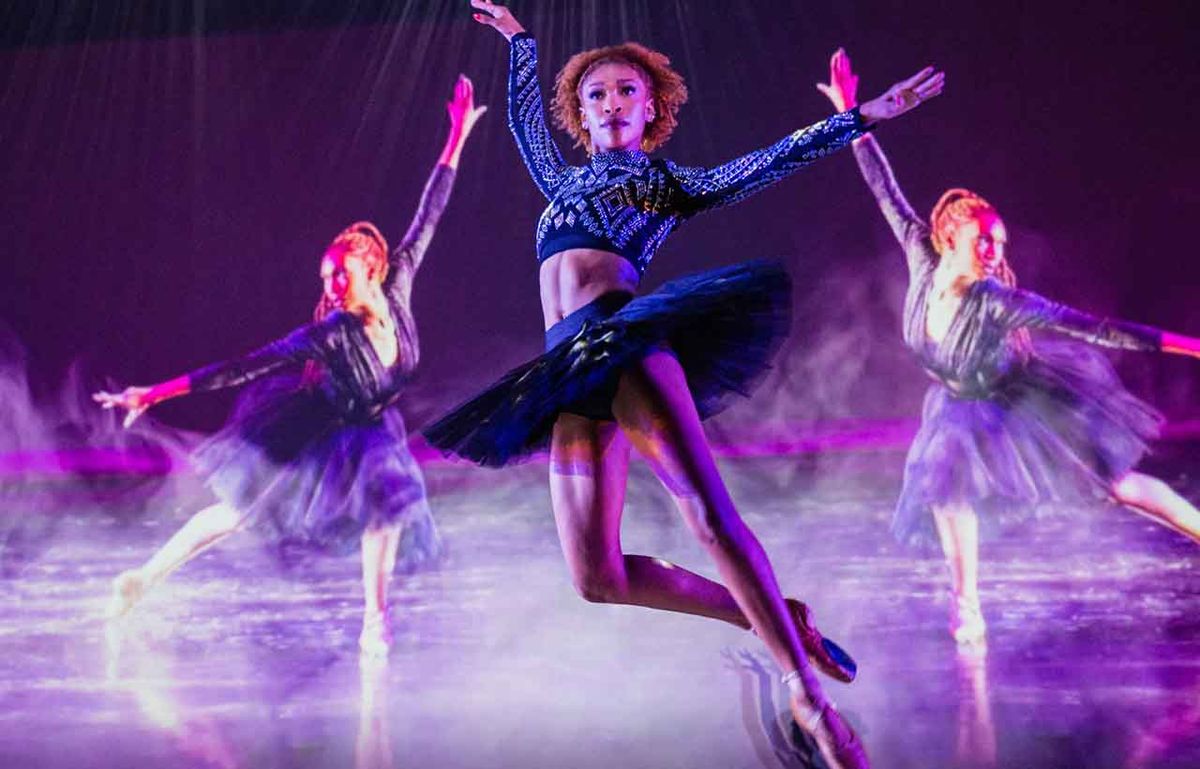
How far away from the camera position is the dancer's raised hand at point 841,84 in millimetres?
3779

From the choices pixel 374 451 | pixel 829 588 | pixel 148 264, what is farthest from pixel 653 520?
pixel 148 264

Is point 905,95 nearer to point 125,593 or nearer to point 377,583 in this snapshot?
point 377,583

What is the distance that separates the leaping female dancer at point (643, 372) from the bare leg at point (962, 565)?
134 centimetres

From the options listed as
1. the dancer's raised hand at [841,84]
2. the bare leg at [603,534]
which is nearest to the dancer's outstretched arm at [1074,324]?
the dancer's raised hand at [841,84]

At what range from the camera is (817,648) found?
2168 millimetres

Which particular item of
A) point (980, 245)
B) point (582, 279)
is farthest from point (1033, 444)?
point (582, 279)

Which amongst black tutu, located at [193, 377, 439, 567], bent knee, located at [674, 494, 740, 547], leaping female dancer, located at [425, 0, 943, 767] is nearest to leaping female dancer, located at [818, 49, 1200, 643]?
leaping female dancer, located at [425, 0, 943, 767]

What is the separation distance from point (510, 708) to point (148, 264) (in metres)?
2.06

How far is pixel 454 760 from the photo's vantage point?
9.47ft

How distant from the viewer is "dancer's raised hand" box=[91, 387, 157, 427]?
12.6ft

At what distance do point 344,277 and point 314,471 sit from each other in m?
0.68

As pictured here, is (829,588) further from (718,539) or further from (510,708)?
(718,539)

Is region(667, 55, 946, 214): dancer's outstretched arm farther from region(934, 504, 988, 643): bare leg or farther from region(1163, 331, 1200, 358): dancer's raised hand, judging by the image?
region(1163, 331, 1200, 358): dancer's raised hand

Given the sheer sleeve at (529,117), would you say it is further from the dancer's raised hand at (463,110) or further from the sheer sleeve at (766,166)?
the dancer's raised hand at (463,110)
